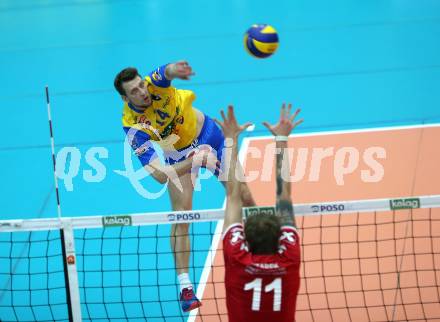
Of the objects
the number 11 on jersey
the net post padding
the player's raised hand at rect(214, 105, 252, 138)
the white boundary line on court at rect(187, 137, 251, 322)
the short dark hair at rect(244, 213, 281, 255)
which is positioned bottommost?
the white boundary line on court at rect(187, 137, 251, 322)

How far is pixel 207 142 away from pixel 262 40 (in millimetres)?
1192

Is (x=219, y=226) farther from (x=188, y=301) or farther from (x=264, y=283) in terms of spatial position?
(x=264, y=283)

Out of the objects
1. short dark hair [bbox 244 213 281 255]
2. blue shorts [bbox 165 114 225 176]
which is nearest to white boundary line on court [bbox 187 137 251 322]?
blue shorts [bbox 165 114 225 176]

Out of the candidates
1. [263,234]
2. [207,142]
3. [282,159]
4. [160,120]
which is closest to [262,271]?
[263,234]

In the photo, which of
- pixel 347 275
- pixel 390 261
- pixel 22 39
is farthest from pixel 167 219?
pixel 22 39

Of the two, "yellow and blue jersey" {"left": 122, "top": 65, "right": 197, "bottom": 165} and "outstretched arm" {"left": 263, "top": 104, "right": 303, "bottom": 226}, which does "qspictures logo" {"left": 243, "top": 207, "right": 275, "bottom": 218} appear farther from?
"yellow and blue jersey" {"left": 122, "top": 65, "right": 197, "bottom": 165}

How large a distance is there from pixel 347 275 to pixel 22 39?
37.4 ft

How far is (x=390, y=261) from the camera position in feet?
24.0

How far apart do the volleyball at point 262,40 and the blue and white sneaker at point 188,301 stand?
234cm

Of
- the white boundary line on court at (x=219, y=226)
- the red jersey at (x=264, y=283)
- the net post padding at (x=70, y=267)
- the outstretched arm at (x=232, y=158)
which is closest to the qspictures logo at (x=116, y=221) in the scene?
the net post padding at (x=70, y=267)

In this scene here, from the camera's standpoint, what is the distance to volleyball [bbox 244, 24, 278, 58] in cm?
658

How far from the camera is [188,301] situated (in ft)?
20.8

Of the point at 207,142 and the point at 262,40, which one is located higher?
the point at 262,40

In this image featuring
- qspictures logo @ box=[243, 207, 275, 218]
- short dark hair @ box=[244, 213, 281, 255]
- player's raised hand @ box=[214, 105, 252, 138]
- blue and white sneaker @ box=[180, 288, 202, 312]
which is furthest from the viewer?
blue and white sneaker @ box=[180, 288, 202, 312]
